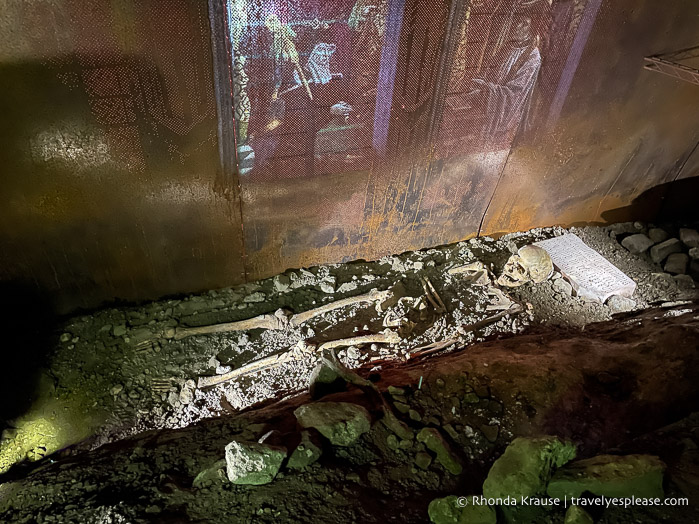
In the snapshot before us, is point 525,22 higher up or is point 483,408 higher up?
point 525,22

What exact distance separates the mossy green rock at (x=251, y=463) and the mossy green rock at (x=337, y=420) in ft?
1.01

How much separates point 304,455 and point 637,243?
4290 millimetres

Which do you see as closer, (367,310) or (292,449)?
(292,449)

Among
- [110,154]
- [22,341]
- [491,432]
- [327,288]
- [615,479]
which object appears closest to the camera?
[615,479]

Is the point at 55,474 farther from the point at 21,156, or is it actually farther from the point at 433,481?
the point at 433,481

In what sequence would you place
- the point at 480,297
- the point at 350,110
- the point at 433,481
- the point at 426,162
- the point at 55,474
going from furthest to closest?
the point at 480,297, the point at 426,162, the point at 350,110, the point at 55,474, the point at 433,481

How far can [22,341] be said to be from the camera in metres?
3.79

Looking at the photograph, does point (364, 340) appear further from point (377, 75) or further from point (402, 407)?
point (377, 75)

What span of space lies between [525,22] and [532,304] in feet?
7.64

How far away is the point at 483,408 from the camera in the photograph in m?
3.14

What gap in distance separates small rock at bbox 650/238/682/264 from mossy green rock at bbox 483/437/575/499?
3323 mm

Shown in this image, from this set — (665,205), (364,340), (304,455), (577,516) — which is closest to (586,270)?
(665,205)

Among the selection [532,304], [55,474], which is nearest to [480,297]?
[532,304]

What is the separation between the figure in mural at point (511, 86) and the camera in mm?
3789
